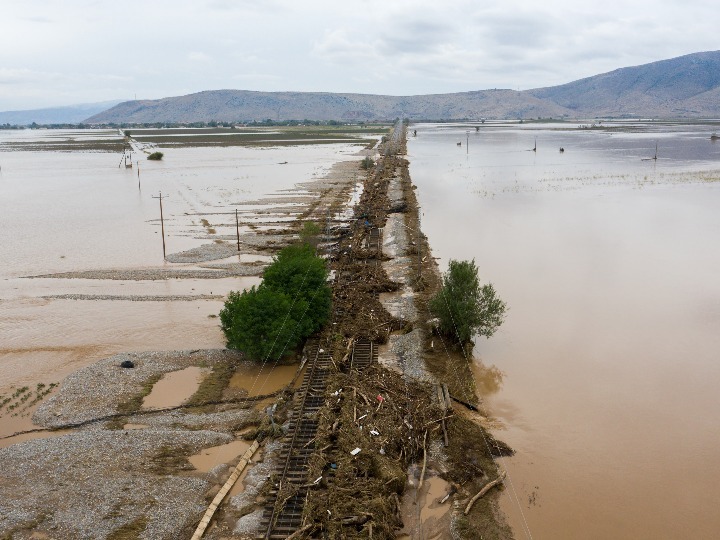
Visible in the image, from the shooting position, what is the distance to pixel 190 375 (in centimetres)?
1759

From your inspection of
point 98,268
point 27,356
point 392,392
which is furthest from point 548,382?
point 98,268

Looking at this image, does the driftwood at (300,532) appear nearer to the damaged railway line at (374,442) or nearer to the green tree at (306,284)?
the damaged railway line at (374,442)

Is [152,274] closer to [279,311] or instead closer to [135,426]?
[279,311]

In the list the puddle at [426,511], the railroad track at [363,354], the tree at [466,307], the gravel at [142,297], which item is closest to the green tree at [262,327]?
the railroad track at [363,354]

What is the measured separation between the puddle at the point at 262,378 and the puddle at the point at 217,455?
8.60 ft

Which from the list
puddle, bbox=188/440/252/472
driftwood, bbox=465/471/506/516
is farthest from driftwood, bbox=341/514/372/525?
puddle, bbox=188/440/252/472

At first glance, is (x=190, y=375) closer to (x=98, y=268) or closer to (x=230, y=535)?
(x=230, y=535)

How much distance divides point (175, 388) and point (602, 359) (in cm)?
1310

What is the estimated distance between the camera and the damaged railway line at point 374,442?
10875mm

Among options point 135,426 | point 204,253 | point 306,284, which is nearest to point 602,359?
point 306,284

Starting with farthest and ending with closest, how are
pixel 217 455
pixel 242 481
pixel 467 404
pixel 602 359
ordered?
1. pixel 602 359
2. pixel 467 404
3. pixel 217 455
4. pixel 242 481

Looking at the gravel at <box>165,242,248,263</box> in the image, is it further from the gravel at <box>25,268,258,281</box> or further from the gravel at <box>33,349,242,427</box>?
the gravel at <box>33,349,242,427</box>

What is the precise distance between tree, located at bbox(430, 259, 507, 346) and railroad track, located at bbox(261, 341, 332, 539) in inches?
164

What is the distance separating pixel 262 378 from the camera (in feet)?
56.5
